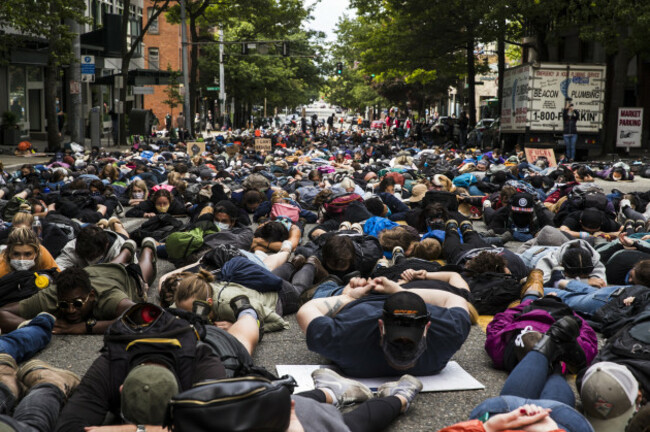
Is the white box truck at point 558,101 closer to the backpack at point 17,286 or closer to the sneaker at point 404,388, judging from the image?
the backpack at point 17,286

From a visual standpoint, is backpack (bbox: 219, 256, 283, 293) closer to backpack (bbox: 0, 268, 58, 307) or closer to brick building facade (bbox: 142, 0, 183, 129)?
backpack (bbox: 0, 268, 58, 307)

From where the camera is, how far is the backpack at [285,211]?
42.1 feet

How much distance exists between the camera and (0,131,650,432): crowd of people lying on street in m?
4.36

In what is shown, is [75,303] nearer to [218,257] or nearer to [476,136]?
[218,257]

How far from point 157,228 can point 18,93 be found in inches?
1045

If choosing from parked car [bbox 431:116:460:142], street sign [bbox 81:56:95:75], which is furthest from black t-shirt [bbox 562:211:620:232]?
parked car [bbox 431:116:460:142]

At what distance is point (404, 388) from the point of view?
5.27 metres

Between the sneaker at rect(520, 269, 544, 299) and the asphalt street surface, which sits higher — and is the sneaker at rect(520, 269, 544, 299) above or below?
above

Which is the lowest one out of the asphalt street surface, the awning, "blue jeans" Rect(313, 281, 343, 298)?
the asphalt street surface

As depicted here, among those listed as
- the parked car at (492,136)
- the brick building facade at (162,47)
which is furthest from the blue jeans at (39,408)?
the brick building facade at (162,47)

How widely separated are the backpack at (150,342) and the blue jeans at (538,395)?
167cm

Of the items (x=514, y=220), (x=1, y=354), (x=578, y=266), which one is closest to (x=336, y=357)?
(x=1, y=354)

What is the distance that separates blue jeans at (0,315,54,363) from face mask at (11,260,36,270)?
994 millimetres

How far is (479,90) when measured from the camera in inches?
2968
